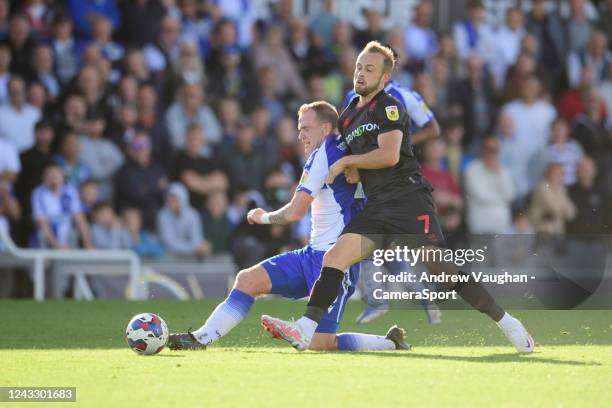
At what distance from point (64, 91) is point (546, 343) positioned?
27.0ft

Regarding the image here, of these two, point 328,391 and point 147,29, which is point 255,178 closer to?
point 147,29

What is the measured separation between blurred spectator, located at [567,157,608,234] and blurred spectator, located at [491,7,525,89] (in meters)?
1.94

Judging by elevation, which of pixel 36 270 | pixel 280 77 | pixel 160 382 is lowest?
pixel 36 270

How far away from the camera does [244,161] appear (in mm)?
16531

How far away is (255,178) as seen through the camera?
54.4ft

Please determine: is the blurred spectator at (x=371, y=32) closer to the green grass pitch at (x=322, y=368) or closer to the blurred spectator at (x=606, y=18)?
the blurred spectator at (x=606, y=18)

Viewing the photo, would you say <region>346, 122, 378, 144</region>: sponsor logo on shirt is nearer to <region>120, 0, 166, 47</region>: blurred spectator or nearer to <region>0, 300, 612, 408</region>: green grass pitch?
<region>0, 300, 612, 408</region>: green grass pitch

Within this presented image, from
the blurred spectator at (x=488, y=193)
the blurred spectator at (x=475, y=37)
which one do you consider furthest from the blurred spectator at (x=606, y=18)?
the blurred spectator at (x=488, y=193)

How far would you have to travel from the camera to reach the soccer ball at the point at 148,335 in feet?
27.2

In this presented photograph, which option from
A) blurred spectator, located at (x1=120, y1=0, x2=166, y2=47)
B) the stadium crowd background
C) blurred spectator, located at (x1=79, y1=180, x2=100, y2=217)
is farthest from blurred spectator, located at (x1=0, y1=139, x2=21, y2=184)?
blurred spectator, located at (x1=120, y1=0, x2=166, y2=47)

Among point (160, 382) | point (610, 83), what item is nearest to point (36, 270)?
point (160, 382)

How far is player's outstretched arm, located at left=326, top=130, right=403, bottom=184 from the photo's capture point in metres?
8.30

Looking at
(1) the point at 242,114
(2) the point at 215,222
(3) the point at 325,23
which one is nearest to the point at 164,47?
(1) the point at 242,114

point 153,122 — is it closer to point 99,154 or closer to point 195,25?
point 99,154
